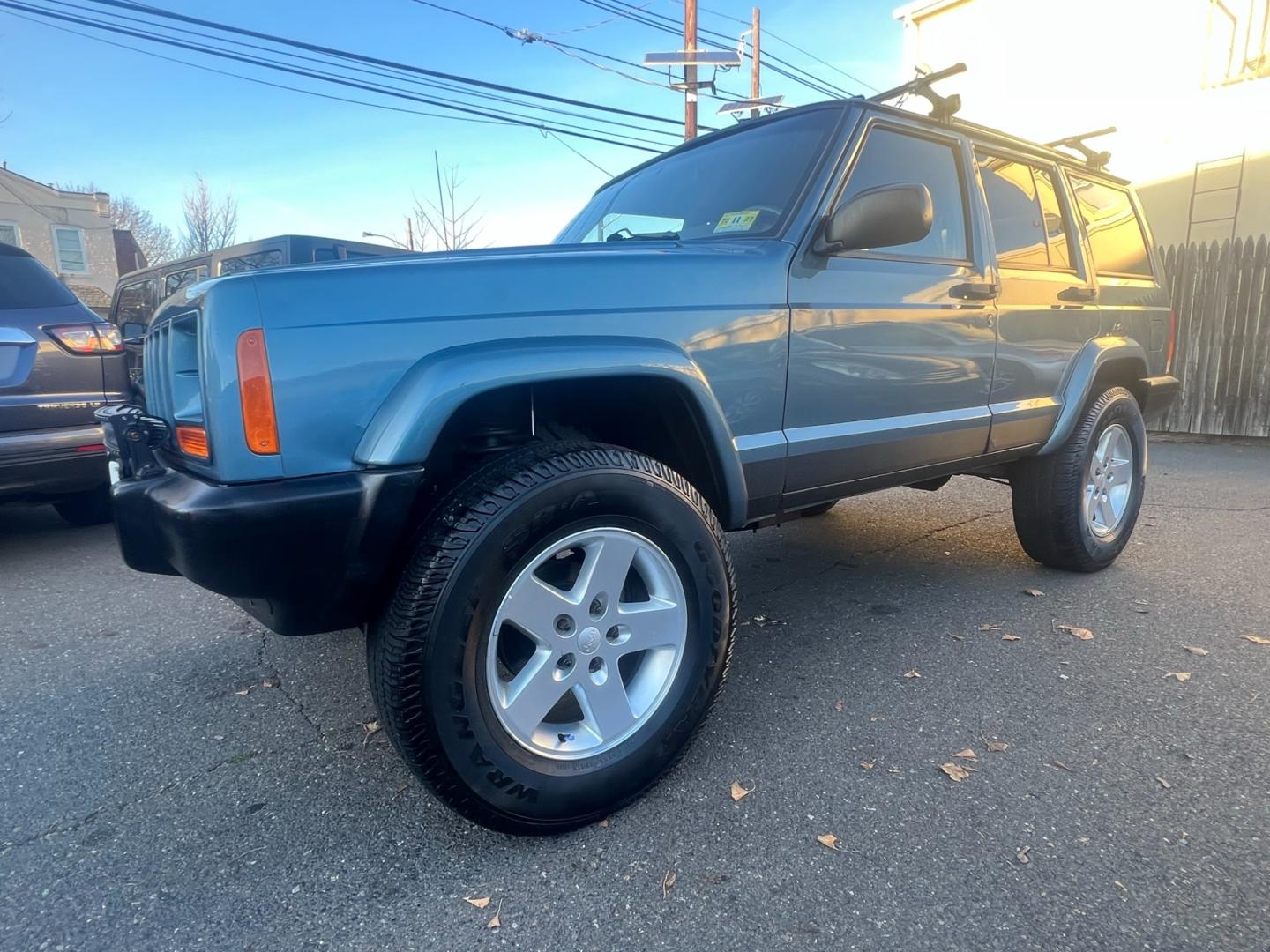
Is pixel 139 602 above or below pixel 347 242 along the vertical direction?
below

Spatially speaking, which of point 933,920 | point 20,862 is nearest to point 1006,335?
point 933,920

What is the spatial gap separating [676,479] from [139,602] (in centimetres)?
293

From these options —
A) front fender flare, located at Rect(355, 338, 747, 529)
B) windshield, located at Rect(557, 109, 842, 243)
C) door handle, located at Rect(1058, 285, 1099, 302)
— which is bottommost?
front fender flare, located at Rect(355, 338, 747, 529)

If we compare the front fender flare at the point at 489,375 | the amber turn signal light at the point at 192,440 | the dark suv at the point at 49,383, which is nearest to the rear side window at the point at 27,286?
the dark suv at the point at 49,383

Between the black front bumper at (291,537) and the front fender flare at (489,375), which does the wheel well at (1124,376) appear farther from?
the black front bumper at (291,537)

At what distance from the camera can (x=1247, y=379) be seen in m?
8.59

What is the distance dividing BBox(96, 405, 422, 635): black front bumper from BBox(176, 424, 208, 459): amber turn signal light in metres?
0.06

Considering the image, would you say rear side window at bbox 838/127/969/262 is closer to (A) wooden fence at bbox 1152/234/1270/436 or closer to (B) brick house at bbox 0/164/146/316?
(A) wooden fence at bbox 1152/234/1270/436

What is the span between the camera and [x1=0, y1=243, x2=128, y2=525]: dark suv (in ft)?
12.0

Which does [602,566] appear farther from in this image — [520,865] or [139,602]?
[139,602]

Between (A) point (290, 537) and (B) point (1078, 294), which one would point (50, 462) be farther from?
(B) point (1078, 294)

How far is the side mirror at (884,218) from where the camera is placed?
222 cm

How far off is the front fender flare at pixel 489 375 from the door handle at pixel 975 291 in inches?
53.6

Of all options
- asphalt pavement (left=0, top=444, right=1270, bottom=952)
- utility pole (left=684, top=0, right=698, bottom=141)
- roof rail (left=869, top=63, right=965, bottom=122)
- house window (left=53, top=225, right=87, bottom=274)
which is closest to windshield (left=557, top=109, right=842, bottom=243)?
roof rail (left=869, top=63, right=965, bottom=122)
